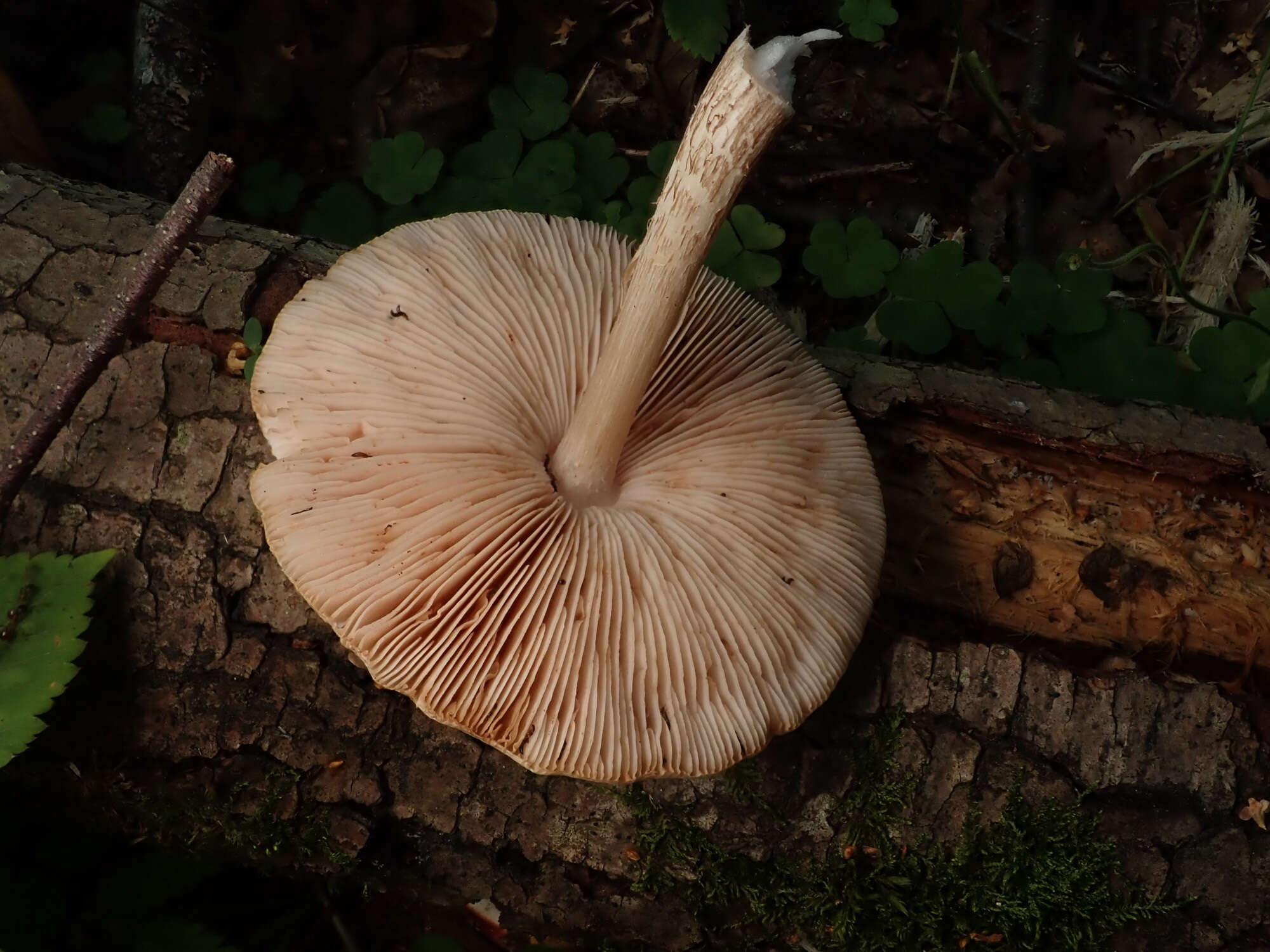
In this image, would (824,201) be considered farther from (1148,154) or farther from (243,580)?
(243,580)

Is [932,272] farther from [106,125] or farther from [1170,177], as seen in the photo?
[106,125]

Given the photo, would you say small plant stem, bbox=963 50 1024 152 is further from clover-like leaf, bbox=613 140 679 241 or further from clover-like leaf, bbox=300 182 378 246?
clover-like leaf, bbox=300 182 378 246

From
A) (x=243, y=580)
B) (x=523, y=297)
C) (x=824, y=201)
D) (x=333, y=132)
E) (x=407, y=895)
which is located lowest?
(x=407, y=895)

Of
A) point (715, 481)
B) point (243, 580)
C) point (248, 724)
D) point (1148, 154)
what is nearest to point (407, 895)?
point (248, 724)

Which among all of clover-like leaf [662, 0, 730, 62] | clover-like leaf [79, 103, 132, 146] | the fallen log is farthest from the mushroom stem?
clover-like leaf [79, 103, 132, 146]

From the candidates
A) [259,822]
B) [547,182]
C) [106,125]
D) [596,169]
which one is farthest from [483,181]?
[259,822]

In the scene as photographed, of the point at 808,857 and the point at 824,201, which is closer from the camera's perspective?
the point at 808,857
